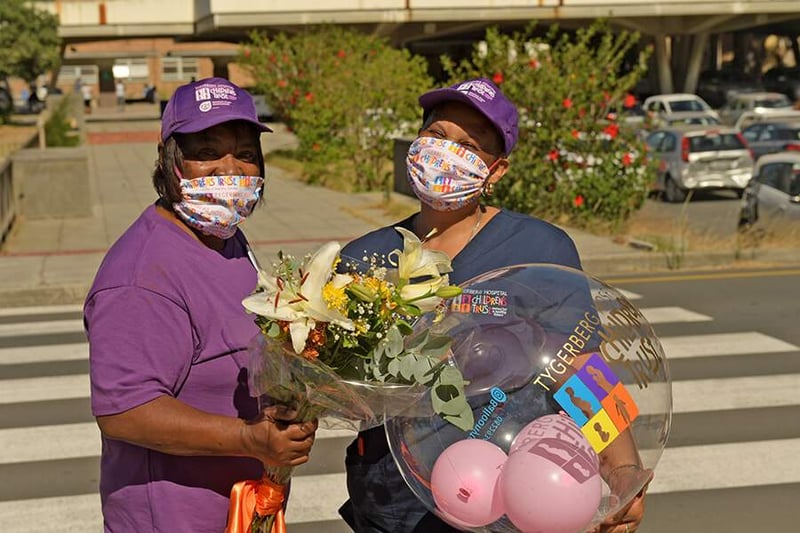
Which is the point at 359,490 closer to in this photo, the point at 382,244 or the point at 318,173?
the point at 382,244

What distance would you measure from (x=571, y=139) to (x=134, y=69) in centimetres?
7524

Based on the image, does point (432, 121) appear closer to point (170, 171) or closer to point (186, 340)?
point (170, 171)

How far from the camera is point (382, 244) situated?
3561mm

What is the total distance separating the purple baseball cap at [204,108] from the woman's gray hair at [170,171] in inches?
1.1

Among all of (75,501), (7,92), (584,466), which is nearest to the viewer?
(584,466)

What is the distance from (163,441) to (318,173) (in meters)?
21.8

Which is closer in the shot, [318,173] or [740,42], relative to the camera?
[318,173]

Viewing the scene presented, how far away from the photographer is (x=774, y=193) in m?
16.4

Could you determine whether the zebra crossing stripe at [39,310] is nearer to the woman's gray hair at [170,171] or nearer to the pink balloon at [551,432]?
the woman's gray hair at [170,171]

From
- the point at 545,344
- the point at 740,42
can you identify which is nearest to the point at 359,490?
the point at 545,344

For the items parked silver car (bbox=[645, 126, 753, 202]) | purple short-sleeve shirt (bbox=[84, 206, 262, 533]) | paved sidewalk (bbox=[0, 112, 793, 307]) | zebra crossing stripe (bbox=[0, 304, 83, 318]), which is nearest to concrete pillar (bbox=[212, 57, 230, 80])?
paved sidewalk (bbox=[0, 112, 793, 307])

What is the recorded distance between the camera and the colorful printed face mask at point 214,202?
303 centimetres

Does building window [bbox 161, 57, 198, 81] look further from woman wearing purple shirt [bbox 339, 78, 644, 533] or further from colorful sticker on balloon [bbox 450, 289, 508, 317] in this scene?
colorful sticker on balloon [bbox 450, 289, 508, 317]

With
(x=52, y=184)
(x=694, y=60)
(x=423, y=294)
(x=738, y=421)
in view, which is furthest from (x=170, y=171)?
(x=694, y=60)
